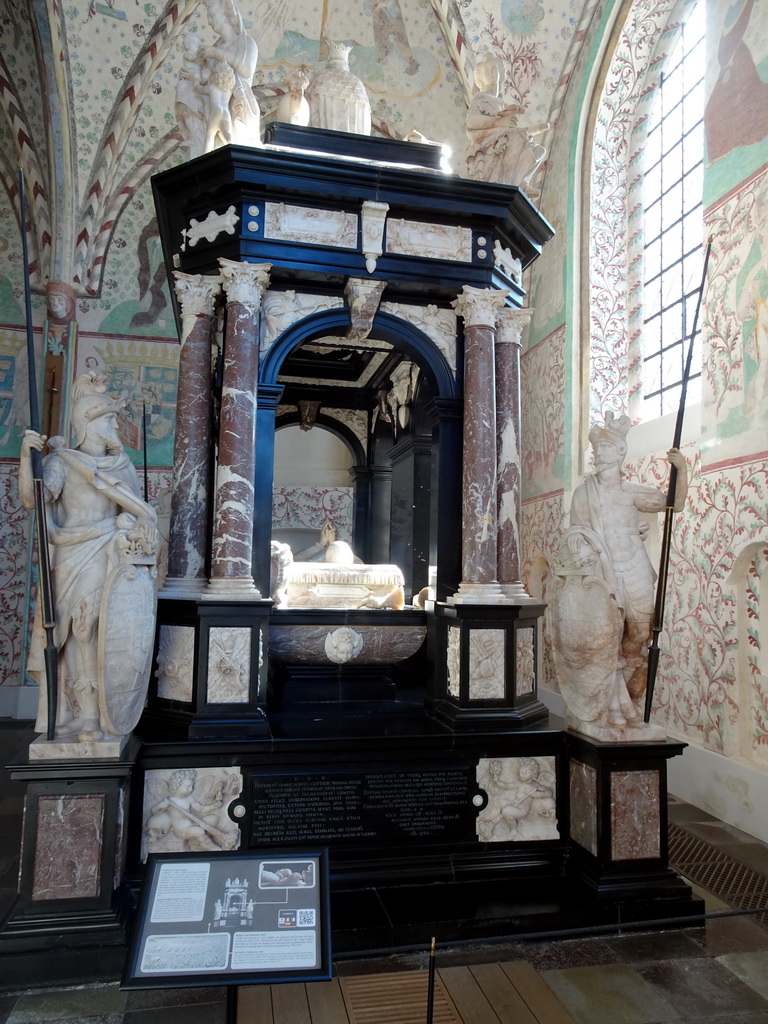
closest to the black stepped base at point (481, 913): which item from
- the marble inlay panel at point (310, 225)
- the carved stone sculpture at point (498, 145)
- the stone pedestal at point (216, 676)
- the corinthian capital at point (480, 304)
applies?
the stone pedestal at point (216, 676)

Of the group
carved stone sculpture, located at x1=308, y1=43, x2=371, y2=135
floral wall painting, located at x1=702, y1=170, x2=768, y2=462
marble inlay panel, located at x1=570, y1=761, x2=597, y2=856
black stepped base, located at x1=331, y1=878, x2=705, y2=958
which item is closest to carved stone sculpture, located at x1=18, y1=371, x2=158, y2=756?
black stepped base, located at x1=331, y1=878, x2=705, y2=958

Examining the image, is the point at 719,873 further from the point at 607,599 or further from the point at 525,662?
the point at 607,599

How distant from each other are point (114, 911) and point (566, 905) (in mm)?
2183

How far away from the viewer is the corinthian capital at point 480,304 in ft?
16.1

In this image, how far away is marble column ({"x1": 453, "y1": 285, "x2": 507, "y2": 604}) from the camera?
186 inches

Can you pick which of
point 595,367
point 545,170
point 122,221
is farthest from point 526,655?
point 122,221

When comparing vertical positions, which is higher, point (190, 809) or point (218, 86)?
point (218, 86)

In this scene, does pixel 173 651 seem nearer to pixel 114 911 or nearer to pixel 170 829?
pixel 170 829

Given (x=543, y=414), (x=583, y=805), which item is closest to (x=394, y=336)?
(x=583, y=805)

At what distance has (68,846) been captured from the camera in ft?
11.2

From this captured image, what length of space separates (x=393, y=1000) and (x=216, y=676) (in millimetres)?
1806

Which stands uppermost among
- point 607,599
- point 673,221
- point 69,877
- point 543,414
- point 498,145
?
point 673,221

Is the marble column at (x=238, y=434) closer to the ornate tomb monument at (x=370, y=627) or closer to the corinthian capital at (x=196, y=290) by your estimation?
the ornate tomb monument at (x=370, y=627)

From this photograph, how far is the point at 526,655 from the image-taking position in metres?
4.78
